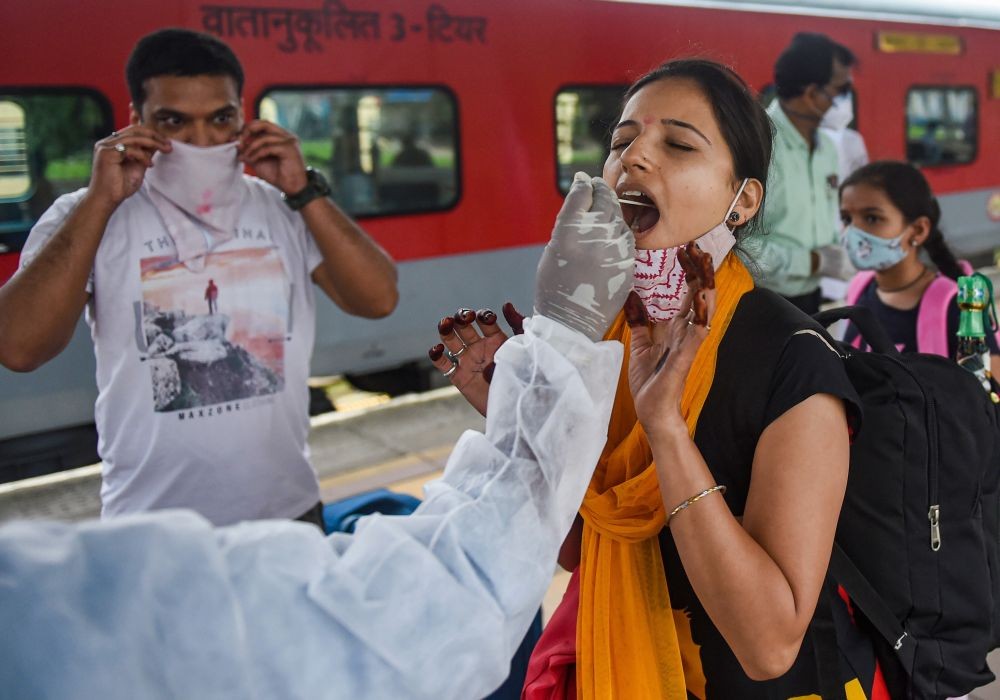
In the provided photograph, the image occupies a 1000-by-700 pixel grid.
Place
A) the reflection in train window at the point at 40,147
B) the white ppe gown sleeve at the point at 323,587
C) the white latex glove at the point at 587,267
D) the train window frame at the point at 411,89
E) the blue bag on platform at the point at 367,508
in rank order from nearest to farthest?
the white ppe gown sleeve at the point at 323,587 → the white latex glove at the point at 587,267 → the blue bag on platform at the point at 367,508 → the reflection in train window at the point at 40,147 → the train window frame at the point at 411,89

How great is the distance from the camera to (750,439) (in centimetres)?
121

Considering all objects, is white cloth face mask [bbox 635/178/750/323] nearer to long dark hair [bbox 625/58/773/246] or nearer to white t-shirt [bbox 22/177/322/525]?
long dark hair [bbox 625/58/773/246]

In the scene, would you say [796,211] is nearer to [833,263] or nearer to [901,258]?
[833,263]

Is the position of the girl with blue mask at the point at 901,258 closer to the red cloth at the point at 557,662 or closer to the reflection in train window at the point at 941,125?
the red cloth at the point at 557,662

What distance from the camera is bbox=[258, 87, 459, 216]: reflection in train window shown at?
498 cm

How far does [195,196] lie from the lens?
208 centimetres

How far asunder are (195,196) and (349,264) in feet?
1.29

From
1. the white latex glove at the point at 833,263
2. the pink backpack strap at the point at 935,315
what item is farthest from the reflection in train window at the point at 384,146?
the pink backpack strap at the point at 935,315

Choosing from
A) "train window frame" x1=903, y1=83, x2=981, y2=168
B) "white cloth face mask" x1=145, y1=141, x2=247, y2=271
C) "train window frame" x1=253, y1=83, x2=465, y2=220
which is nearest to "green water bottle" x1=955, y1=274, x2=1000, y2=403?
"white cloth face mask" x1=145, y1=141, x2=247, y2=271

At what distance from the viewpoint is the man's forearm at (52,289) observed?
1871 mm

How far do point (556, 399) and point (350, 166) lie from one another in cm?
441

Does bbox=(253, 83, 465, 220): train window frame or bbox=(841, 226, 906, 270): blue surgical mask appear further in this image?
bbox=(253, 83, 465, 220): train window frame

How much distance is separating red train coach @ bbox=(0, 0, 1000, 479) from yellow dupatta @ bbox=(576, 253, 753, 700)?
2.73 meters

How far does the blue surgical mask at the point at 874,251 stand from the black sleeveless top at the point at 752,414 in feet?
4.90
